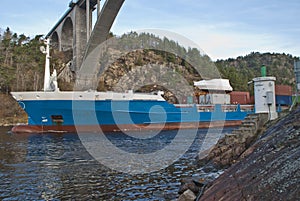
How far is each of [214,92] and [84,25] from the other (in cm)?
2232

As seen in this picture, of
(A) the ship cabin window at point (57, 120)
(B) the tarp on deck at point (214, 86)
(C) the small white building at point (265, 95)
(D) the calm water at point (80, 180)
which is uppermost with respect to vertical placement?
(B) the tarp on deck at point (214, 86)

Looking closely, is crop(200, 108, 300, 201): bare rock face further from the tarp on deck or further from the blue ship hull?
the tarp on deck

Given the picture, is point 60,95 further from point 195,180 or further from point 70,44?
point 70,44

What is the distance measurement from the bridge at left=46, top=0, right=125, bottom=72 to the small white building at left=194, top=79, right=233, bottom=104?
1543 cm

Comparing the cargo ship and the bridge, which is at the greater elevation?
the bridge

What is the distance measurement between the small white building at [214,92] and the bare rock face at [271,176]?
104 ft

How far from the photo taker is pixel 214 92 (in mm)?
37469

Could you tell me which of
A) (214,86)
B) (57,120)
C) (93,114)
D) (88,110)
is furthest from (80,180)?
(214,86)

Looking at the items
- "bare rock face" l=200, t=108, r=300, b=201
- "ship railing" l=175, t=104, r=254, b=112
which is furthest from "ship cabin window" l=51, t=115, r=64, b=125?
"bare rock face" l=200, t=108, r=300, b=201

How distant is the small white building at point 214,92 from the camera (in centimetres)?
3612

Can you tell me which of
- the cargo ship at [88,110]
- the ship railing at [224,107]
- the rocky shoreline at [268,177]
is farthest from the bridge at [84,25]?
the rocky shoreline at [268,177]

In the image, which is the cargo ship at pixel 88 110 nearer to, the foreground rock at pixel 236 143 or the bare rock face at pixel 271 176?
the foreground rock at pixel 236 143

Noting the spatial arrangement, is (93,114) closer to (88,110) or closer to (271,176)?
(88,110)

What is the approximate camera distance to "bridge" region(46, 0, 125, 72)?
33406 millimetres
